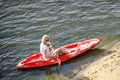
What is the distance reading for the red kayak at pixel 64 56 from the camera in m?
11.4

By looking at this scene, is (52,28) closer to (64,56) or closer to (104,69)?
(64,56)

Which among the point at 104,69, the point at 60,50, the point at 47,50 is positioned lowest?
the point at 104,69

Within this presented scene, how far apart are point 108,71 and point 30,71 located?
354cm

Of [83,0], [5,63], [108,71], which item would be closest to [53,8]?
[83,0]

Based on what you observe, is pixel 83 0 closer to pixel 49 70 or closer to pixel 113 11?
pixel 113 11

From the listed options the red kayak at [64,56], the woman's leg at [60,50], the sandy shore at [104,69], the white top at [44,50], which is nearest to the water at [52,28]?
the red kayak at [64,56]

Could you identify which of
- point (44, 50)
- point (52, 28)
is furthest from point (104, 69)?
point (52, 28)

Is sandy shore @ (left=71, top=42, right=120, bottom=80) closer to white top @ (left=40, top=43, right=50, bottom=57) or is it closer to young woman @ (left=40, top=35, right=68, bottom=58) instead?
young woman @ (left=40, top=35, right=68, bottom=58)

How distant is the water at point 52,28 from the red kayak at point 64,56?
0.23 m

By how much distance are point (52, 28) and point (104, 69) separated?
4.84 metres

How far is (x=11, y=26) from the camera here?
1470 centimetres

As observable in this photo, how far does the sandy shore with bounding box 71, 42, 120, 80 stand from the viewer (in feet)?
31.1

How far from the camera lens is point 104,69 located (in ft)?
32.6

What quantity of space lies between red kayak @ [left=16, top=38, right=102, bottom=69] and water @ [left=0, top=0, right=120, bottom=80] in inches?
9.0
